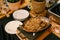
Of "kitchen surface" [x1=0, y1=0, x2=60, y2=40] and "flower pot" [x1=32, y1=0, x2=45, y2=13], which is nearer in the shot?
"kitchen surface" [x1=0, y1=0, x2=60, y2=40]

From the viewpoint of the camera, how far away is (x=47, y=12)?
118 centimetres

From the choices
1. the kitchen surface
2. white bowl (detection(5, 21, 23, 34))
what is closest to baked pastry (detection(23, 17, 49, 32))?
the kitchen surface

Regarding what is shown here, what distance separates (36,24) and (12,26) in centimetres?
23

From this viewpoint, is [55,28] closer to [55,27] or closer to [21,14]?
[55,27]

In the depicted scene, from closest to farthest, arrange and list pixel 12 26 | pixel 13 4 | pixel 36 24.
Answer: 1. pixel 36 24
2. pixel 12 26
3. pixel 13 4

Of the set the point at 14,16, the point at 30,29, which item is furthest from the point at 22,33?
the point at 14,16

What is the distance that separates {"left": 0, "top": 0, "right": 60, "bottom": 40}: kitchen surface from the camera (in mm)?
1038

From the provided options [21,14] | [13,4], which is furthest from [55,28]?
[13,4]

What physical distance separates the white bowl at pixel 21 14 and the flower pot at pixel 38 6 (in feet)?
0.29

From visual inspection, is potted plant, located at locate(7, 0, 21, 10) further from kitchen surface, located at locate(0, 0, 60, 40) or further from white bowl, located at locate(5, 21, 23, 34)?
white bowl, located at locate(5, 21, 23, 34)

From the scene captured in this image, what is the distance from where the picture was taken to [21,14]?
125 centimetres

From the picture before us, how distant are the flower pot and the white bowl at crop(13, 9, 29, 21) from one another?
0.29ft

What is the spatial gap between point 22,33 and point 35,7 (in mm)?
277

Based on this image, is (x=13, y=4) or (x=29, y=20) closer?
(x=29, y=20)
